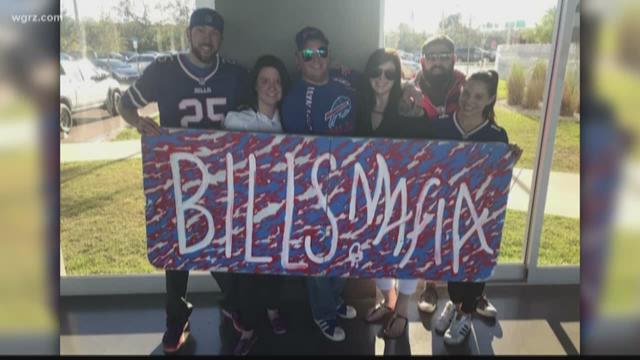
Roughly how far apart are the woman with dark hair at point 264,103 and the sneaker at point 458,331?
1373mm

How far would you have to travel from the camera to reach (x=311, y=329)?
8.30ft

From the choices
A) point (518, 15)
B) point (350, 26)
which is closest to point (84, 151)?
point (350, 26)

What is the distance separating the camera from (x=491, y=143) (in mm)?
2051

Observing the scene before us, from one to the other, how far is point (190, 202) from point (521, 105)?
197cm

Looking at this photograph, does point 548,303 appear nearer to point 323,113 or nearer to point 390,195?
point 390,195

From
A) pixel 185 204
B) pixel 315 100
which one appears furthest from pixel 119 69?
pixel 315 100

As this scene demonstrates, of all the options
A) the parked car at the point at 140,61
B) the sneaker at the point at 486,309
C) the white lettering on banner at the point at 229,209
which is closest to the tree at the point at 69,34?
the parked car at the point at 140,61

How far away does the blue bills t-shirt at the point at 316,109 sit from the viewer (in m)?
2.13

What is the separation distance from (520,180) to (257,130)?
175 centimetres

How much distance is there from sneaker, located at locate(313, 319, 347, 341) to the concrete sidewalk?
4.41 feet

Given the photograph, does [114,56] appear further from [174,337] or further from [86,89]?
[174,337]

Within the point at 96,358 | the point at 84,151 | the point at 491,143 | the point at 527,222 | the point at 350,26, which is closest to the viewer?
the point at 491,143

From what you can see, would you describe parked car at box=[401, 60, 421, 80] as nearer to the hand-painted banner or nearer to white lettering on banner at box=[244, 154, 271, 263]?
the hand-painted banner

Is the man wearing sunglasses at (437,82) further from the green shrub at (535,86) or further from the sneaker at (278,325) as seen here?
the sneaker at (278,325)
